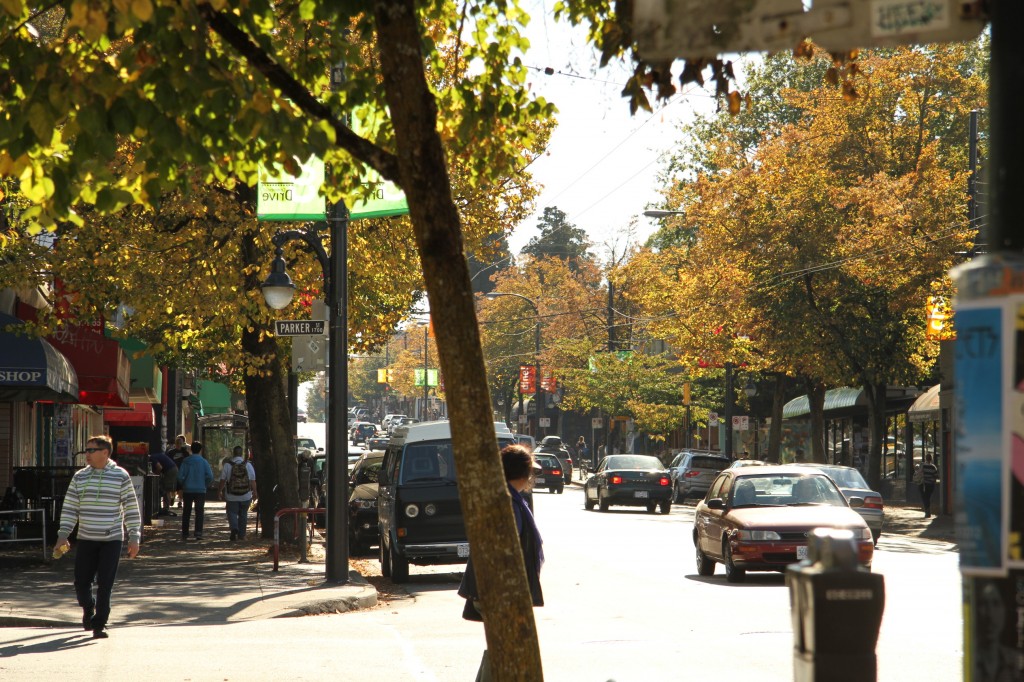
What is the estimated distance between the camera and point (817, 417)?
43.5 meters

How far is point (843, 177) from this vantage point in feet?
137

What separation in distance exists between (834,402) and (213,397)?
2966cm

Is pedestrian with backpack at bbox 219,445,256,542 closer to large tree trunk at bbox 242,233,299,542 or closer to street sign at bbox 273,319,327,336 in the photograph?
large tree trunk at bbox 242,233,299,542

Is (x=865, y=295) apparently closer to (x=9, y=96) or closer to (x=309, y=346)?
(x=309, y=346)

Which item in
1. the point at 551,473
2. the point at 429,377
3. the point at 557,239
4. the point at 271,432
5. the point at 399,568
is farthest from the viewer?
the point at 557,239

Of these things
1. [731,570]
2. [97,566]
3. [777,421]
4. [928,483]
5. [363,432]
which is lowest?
[363,432]

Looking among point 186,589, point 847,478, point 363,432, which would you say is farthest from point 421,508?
point 363,432

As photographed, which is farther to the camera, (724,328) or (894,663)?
(724,328)

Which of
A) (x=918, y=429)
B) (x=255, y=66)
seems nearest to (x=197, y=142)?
(x=255, y=66)

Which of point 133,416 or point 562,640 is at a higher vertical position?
point 133,416

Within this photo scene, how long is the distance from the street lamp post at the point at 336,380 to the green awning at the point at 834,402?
31535 millimetres

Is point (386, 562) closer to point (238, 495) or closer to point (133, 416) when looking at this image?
Answer: point (238, 495)

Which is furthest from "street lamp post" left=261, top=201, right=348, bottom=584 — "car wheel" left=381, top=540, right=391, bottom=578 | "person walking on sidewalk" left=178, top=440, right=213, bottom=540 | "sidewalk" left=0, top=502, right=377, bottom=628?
"person walking on sidewalk" left=178, top=440, right=213, bottom=540

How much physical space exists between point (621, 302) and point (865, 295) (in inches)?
1595
